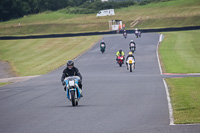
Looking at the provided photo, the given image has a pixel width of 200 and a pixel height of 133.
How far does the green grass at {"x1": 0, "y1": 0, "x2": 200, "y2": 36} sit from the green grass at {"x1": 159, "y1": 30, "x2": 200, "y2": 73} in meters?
19.7

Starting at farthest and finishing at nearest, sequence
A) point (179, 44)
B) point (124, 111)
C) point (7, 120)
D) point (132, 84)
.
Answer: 1. point (179, 44)
2. point (132, 84)
3. point (124, 111)
4. point (7, 120)

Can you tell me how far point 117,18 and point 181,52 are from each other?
180 ft

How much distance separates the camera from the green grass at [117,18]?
272ft

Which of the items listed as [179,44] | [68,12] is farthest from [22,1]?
[179,44]

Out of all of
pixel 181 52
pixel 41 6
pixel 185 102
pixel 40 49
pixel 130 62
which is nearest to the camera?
pixel 185 102

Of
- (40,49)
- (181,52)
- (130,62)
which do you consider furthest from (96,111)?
(40,49)

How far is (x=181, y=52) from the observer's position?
41438 mm

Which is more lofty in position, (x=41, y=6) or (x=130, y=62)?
(x=130, y=62)

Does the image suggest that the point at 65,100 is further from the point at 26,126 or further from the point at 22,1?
the point at 22,1

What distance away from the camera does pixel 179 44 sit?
49.1m

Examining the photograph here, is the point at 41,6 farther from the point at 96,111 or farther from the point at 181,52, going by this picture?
the point at 96,111

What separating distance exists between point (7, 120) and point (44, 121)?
119 centimetres

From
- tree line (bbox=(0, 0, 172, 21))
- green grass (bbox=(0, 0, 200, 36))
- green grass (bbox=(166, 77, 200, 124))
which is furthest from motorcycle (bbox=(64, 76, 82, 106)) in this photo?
tree line (bbox=(0, 0, 172, 21))

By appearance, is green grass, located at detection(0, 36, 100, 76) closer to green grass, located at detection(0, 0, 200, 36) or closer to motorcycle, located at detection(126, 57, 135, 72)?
motorcycle, located at detection(126, 57, 135, 72)
